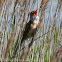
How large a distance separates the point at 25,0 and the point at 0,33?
23.1 inches

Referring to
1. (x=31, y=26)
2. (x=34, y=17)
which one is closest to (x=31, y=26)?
(x=31, y=26)

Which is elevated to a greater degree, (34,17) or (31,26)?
(34,17)

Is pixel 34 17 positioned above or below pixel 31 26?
above

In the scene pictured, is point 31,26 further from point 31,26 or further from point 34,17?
point 34,17

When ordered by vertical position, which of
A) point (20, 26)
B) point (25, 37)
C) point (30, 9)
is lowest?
point (25, 37)

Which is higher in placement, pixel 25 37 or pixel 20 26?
pixel 20 26

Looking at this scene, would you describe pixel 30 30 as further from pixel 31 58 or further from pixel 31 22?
pixel 31 58

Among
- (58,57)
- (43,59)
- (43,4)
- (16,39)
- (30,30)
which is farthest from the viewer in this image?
(30,30)

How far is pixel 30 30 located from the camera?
9.04 ft

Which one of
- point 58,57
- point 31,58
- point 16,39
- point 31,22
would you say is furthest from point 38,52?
point 58,57

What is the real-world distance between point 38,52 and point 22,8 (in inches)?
27.9

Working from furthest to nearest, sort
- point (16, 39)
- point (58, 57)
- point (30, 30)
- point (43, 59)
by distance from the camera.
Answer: point (30, 30), point (16, 39), point (43, 59), point (58, 57)

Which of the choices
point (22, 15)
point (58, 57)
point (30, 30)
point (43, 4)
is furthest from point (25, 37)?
point (58, 57)

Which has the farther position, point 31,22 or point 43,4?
point 31,22
